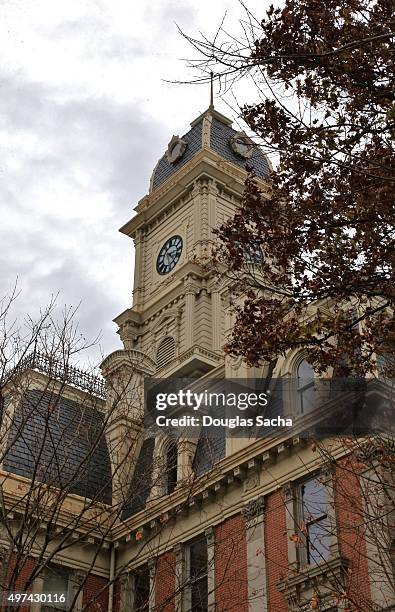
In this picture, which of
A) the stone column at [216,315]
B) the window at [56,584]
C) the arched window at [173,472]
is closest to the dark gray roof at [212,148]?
the stone column at [216,315]

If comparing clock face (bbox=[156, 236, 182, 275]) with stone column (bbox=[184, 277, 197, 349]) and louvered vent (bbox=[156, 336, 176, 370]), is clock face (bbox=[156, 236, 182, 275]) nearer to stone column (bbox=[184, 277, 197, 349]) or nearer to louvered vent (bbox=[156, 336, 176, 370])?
stone column (bbox=[184, 277, 197, 349])

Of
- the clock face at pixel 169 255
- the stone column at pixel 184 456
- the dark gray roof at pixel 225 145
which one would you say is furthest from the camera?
the dark gray roof at pixel 225 145

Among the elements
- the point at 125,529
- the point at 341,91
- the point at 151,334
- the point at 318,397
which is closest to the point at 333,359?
the point at 341,91

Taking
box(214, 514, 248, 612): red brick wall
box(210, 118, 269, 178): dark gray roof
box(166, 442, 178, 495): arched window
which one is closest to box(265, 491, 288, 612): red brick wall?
box(214, 514, 248, 612): red brick wall

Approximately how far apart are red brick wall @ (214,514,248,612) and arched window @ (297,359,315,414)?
3281 mm

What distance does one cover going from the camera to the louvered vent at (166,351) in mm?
45297

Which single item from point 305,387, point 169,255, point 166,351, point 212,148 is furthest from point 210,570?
point 212,148

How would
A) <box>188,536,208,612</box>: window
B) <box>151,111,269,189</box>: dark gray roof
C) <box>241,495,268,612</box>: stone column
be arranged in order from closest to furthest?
<box>241,495,268,612</box>: stone column < <box>188,536,208,612</box>: window < <box>151,111,269,189</box>: dark gray roof

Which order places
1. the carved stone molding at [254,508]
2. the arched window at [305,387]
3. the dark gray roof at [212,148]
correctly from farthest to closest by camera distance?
the dark gray roof at [212,148], the arched window at [305,387], the carved stone molding at [254,508]

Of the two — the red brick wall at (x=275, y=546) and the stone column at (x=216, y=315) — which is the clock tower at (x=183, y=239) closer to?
A: the stone column at (x=216, y=315)

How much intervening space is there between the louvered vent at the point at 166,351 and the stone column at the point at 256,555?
68.1 feet

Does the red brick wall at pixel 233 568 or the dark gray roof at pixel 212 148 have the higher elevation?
the dark gray roof at pixel 212 148

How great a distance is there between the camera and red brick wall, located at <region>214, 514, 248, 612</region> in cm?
2356

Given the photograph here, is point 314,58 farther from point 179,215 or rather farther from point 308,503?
point 179,215
